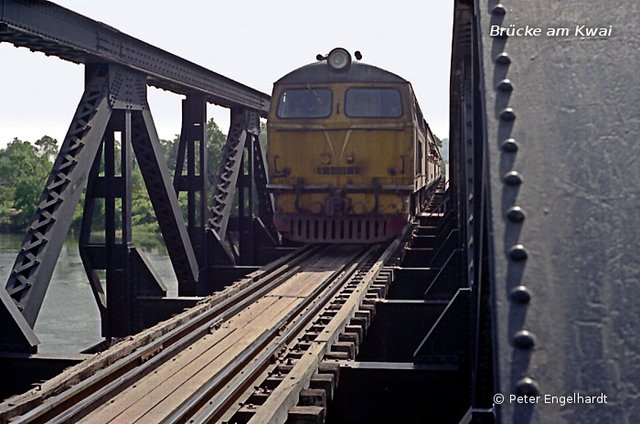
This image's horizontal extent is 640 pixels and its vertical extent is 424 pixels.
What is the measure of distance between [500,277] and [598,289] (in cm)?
18

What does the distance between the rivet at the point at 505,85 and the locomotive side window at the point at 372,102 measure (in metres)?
12.6

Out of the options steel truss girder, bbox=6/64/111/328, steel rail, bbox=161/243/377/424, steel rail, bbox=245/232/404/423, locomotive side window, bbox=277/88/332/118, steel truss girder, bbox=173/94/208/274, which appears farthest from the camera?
locomotive side window, bbox=277/88/332/118

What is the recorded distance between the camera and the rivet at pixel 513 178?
1.58 m

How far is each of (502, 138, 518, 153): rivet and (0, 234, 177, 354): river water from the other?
14.4 m

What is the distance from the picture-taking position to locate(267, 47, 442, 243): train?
46.7ft

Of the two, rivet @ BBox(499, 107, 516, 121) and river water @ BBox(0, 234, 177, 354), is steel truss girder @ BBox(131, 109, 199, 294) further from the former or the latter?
rivet @ BBox(499, 107, 516, 121)

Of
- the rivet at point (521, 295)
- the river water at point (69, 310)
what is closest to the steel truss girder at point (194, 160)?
the river water at point (69, 310)

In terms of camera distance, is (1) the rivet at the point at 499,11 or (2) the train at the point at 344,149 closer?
(1) the rivet at the point at 499,11

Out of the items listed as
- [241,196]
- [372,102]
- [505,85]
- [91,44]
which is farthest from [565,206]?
[241,196]

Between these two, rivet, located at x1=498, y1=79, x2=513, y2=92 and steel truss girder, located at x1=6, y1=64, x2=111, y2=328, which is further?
steel truss girder, located at x1=6, y1=64, x2=111, y2=328

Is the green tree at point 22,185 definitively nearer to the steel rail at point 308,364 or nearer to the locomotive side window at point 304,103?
the locomotive side window at point 304,103

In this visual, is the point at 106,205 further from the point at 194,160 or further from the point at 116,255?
the point at 194,160

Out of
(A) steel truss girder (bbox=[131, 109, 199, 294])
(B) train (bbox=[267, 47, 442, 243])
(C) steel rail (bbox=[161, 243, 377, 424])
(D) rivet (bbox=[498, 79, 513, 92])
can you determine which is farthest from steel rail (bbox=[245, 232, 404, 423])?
(B) train (bbox=[267, 47, 442, 243])

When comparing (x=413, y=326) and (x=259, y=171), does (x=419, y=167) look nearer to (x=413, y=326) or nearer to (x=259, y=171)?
(x=259, y=171)
